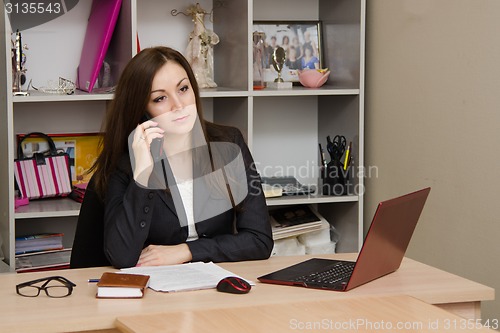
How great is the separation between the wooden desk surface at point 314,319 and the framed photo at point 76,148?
1860 millimetres

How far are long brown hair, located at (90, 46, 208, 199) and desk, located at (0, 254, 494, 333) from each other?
0.43m

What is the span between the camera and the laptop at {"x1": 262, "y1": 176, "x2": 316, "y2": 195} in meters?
3.47

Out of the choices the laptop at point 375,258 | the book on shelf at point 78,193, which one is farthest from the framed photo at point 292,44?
the laptop at point 375,258

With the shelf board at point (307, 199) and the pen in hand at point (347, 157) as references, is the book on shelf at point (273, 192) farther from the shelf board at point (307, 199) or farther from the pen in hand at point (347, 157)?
the pen in hand at point (347, 157)

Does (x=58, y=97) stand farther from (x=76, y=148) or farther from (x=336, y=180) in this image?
(x=336, y=180)

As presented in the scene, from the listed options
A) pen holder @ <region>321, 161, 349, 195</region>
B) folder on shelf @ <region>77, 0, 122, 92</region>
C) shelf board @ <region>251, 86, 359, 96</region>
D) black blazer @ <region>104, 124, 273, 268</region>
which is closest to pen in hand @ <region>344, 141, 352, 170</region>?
pen holder @ <region>321, 161, 349, 195</region>

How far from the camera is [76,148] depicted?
3.41 m

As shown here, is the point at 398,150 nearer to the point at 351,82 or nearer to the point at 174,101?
the point at 351,82

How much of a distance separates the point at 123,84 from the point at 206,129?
0.31 metres

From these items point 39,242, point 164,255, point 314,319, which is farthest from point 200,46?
point 314,319

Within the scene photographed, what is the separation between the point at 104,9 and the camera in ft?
10.7

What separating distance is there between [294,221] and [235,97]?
25.0 inches

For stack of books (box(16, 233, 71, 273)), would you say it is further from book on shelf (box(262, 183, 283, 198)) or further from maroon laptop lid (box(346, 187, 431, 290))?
maroon laptop lid (box(346, 187, 431, 290))

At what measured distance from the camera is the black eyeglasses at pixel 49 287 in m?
1.82
